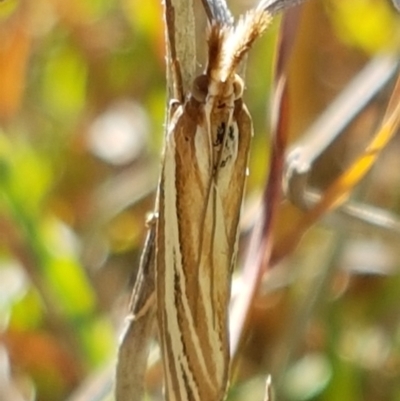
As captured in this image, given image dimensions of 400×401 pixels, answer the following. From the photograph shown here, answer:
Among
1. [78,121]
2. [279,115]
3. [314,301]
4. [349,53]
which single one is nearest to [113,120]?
[78,121]

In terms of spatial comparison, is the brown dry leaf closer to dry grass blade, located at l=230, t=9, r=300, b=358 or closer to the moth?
dry grass blade, located at l=230, t=9, r=300, b=358

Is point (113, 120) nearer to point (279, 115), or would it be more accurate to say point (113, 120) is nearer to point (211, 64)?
point (279, 115)

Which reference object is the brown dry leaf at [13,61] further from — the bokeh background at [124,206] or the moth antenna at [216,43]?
the moth antenna at [216,43]

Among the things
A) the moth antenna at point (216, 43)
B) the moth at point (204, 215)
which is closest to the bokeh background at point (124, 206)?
the moth at point (204, 215)

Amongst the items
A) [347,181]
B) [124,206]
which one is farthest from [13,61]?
[347,181]

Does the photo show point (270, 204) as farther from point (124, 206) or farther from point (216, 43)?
point (124, 206)

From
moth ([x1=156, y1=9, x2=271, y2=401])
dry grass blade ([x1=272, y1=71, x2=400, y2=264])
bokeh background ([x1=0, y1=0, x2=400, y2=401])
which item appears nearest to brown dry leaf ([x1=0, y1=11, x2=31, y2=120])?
bokeh background ([x1=0, y1=0, x2=400, y2=401])
